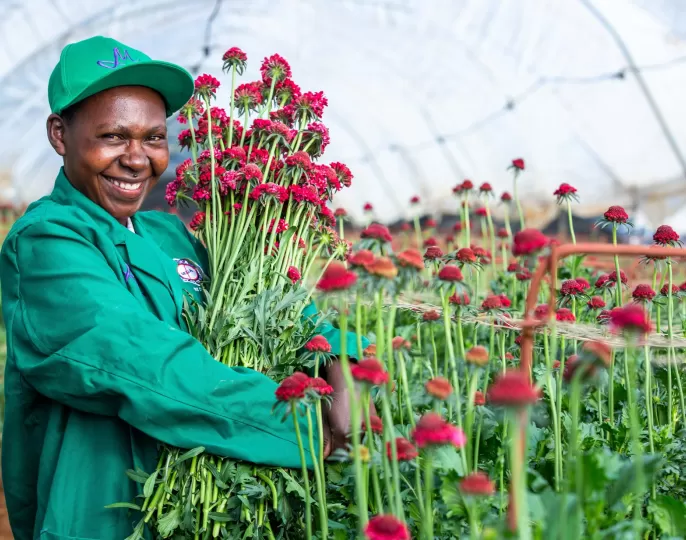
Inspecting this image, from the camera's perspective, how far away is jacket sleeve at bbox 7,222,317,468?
1.33 meters

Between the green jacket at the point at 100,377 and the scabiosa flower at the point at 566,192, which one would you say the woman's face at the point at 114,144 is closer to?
the green jacket at the point at 100,377

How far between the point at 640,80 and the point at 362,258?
7635 millimetres

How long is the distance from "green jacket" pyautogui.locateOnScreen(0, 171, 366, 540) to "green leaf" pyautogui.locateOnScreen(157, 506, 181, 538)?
0.42 ft

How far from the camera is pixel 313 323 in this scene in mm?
1687

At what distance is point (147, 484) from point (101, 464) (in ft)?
0.50

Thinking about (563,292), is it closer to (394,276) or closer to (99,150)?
(394,276)

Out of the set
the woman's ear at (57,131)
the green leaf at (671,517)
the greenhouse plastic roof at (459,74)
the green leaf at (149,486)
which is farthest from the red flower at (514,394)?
the greenhouse plastic roof at (459,74)

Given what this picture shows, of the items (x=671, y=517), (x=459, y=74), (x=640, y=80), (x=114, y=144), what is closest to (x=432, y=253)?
(x=671, y=517)

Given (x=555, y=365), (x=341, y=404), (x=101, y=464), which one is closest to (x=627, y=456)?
(x=555, y=365)

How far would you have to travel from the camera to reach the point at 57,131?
64.6 inches

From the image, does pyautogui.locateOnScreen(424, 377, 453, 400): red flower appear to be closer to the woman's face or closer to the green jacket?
the green jacket

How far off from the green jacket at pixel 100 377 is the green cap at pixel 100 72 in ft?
0.67

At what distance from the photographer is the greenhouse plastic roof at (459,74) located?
25.0ft

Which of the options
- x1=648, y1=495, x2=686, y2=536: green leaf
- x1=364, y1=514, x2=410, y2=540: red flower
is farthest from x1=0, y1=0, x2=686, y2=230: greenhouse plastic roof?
x1=364, y1=514, x2=410, y2=540: red flower
